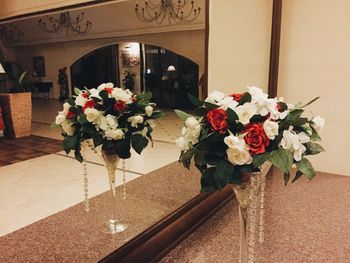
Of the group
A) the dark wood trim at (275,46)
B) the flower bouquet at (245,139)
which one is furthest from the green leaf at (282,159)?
the dark wood trim at (275,46)

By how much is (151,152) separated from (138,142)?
11.5 inches

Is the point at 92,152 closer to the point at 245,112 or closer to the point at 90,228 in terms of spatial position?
the point at 90,228

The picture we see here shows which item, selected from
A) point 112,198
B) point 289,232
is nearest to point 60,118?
point 112,198

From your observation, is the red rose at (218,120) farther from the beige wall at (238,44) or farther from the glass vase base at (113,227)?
the beige wall at (238,44)

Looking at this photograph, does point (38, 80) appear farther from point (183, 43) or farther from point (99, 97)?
point (183, 43)

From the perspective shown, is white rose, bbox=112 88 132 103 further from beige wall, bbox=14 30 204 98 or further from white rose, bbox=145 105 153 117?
beige wall, bbox=14 30 204 98

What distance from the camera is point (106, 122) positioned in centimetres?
92

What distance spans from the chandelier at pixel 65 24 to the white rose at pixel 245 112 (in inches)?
26.8

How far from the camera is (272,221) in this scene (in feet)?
4.23

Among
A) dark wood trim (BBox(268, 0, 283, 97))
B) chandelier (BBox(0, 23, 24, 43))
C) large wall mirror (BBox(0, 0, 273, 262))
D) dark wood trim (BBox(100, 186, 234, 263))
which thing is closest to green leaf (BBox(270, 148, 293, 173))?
large wall mirror (BBox(0, 0, 273, 262))

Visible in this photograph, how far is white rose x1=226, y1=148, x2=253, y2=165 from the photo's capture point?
658 millimetres

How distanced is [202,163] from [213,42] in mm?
990

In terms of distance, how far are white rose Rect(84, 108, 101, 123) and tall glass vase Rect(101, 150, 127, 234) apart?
0.13m

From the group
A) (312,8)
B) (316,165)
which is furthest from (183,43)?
(316,165)
